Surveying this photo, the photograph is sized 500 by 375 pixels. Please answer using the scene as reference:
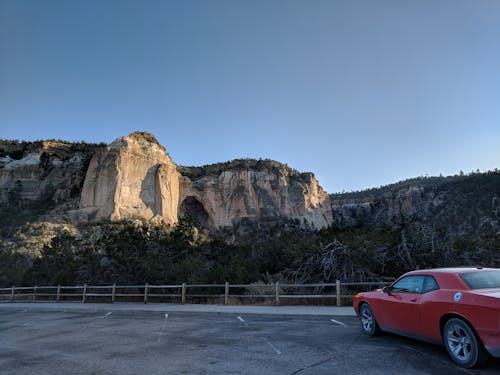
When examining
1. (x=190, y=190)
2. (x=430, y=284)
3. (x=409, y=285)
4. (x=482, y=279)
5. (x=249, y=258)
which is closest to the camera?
(x=482, y=279)

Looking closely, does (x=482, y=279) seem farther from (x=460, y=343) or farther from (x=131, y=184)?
(x=131, y=184)

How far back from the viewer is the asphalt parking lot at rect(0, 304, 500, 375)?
5215 mm

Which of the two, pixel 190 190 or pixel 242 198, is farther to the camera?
pixel 242 198

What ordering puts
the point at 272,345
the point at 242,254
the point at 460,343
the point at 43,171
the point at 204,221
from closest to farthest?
1. the point at 460,343
2. the point at 272,345
3. the point at 242,254
4. the point at 43,171
5. the point at 204,221

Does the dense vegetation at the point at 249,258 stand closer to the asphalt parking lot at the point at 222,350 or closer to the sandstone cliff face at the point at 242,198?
the asphalt parking lot at the point at 222,350

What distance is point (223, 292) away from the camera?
17.8 m

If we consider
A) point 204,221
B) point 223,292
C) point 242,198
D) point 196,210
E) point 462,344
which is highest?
point 242,198

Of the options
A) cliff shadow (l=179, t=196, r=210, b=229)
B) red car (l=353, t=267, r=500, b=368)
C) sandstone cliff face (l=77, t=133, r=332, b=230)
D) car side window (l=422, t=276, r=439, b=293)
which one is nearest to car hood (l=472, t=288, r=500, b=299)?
red car (l=353, t=267, r=500, b=368)

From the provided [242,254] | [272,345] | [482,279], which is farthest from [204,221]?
[482,279]

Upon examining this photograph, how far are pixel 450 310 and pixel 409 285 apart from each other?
1.26 metres

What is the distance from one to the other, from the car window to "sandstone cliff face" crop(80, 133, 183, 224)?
42.7 metres

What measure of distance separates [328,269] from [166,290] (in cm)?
922

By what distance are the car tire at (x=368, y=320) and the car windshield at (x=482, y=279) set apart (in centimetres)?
224

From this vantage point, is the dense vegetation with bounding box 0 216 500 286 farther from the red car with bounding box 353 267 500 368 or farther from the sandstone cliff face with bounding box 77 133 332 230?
the sandstone cliff face with bounding box 77 133 332 230
